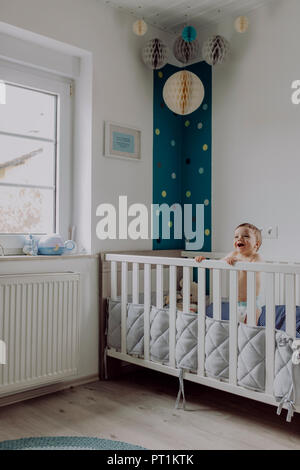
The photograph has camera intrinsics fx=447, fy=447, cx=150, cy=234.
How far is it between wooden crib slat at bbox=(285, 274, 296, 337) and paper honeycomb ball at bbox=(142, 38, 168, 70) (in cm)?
169

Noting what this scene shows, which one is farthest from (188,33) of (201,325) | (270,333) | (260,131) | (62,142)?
(270,333)

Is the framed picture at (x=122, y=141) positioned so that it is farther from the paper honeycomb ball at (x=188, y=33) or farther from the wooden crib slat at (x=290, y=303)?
the wooden crib slat at (x=290, y=303)

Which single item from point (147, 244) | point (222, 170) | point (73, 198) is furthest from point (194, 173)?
point (73, 198)

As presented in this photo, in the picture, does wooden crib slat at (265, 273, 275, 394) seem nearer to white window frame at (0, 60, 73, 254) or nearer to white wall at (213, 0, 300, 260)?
white wall at (213, 0, 300, 260)

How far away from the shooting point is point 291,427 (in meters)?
2.00

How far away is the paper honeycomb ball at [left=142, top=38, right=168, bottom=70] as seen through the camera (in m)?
2.80

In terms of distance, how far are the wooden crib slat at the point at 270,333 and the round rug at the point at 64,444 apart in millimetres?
600

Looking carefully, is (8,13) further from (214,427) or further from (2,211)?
(214,427)

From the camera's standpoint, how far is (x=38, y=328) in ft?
7.70

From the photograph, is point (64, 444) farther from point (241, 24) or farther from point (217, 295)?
point (241, 24)

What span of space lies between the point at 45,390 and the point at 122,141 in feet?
5.09

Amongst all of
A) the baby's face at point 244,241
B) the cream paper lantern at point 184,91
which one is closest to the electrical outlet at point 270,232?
the baby's face at point 244,241

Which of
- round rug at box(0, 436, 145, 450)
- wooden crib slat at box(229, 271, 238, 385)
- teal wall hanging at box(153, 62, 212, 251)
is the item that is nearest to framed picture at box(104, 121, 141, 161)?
teal wall hanging at box(153, 62, 212, 251)

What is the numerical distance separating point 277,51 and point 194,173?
945 mm
